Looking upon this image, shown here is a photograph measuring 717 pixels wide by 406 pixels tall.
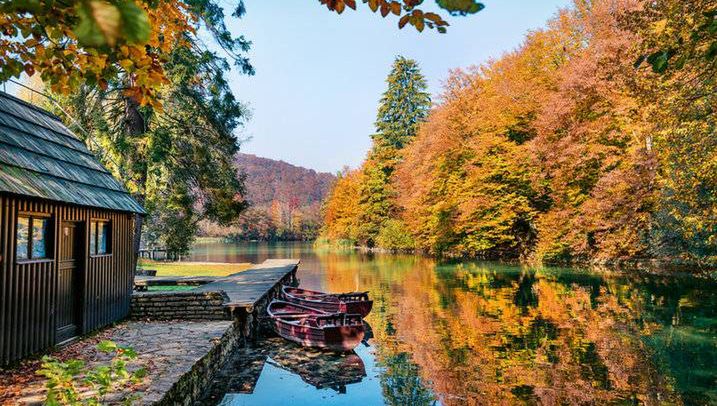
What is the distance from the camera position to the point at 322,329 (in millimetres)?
11141

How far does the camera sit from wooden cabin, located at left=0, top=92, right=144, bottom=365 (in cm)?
700

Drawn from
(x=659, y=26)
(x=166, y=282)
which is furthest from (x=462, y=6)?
(x=166, y=282)

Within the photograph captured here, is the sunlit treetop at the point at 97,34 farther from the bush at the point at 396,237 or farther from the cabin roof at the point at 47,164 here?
the bush at the point at 396,237

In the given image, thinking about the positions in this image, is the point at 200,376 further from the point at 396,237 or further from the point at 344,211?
the point at 344,211

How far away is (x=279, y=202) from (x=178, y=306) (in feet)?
302

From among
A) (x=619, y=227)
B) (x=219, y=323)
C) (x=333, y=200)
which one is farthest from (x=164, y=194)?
(x=333, y=200)

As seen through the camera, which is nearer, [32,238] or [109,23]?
[109,23]

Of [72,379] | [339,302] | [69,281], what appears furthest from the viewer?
[339,302]

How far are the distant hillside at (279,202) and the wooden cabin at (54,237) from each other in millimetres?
47668

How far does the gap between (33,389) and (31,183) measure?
326cm

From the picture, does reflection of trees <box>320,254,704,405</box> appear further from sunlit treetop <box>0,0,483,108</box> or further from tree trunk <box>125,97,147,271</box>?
tree trunk <box>125,97,147,271</box>

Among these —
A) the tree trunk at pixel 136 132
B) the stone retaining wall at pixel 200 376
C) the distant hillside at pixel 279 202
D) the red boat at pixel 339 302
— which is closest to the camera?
the stone retaining wall at pixel 200 376

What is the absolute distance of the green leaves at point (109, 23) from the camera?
114cm

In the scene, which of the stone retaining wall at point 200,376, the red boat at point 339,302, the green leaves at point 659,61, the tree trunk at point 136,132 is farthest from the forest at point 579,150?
the tree trunk at point 136,132
